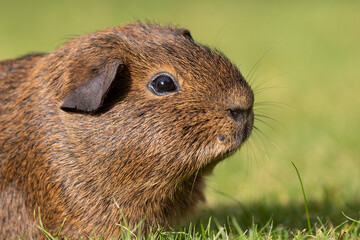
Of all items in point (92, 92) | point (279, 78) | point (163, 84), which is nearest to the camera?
point (92, 92)

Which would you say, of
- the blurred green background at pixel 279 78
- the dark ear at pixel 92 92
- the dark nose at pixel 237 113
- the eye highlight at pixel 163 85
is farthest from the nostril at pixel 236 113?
the dark ear at pixel 92 92

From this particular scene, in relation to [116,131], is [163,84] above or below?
above

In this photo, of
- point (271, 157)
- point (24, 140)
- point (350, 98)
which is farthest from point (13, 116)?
point (350, 98)

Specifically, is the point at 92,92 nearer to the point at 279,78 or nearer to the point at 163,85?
the point at 163,85

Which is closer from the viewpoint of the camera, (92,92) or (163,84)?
(92,92)

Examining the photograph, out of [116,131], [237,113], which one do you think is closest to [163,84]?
[116,131]

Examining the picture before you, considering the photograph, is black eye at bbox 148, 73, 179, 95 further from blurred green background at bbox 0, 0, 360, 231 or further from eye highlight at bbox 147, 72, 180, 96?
blurred green background at bbox 0, 0, 360, 231

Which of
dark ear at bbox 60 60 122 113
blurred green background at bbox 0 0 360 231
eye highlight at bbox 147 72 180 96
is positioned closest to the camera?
dark ear at bbox 60 60 122 113

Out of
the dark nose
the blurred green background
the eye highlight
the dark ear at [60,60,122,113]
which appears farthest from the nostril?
the dark ear at [60,60,122,113]
